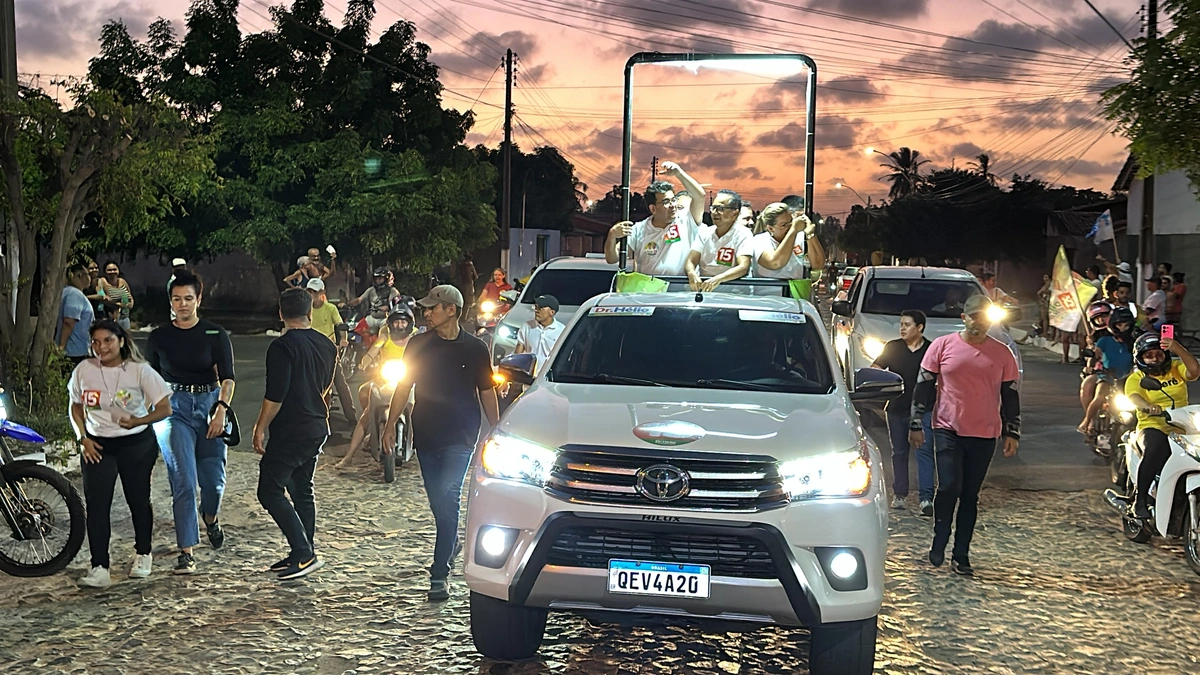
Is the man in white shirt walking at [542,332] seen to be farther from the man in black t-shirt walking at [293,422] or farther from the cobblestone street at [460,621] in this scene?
the man in black t-shirt walking at [293,422]

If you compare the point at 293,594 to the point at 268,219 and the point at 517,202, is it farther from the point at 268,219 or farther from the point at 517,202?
the point at 517,202

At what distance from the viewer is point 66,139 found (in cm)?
1157

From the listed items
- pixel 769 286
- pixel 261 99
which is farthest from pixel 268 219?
pixel 769 286

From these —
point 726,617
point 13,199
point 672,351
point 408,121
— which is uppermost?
point 408,121

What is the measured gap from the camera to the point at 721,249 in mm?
9773

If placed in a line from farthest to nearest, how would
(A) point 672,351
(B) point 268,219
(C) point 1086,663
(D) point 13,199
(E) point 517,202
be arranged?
(E) point 517,202 → (B) point 268,219 → (D) point 13,199 → (A) point 672,351 → (C) point 1086,663

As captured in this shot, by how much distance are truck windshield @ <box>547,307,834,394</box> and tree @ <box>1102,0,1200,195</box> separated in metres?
7.33

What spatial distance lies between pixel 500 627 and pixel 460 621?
37.5 inches

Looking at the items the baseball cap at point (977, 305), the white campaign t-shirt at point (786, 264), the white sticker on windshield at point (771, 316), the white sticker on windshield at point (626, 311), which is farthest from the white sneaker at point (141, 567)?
the white campaign t-shirt at point (786, 264)

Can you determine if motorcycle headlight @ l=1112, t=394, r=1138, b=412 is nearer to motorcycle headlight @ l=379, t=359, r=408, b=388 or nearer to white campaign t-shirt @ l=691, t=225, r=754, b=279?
white campaign t-shirt @ l=691, t=225, r=754, b=279

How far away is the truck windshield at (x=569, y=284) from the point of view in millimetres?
15070

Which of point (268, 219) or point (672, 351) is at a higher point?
point (268, 219)

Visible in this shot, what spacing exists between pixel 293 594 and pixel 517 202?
225 feet

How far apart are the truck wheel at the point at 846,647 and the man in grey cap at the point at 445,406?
7.64 feet
